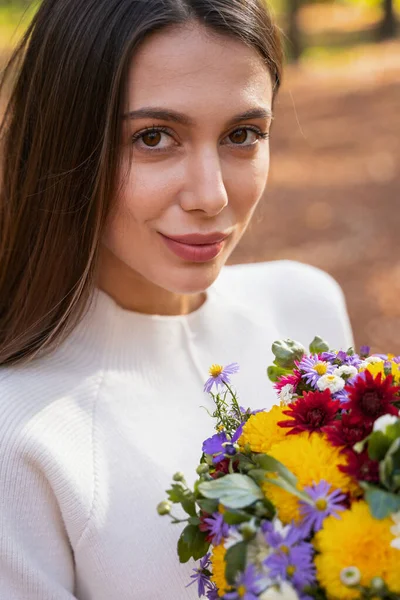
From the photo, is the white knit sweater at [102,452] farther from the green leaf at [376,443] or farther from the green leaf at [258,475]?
the green leaf at [376,443]

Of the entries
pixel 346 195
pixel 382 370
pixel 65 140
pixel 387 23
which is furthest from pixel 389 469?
pixel 387 23

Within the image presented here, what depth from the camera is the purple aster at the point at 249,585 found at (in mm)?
1283

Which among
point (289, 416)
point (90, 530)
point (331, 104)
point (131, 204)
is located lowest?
point (90, 530)

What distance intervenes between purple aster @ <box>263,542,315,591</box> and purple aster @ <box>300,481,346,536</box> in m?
0.04

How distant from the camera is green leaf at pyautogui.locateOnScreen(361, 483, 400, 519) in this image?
1.29 metres

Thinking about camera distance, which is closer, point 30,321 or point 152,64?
point 152,64

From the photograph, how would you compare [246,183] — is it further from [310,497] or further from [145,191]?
[310,497]

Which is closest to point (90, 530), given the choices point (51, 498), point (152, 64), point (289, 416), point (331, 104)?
point (51, 498)

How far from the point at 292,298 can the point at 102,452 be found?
3.69 feet

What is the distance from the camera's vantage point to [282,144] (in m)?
11.1

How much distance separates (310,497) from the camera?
4.43 ft

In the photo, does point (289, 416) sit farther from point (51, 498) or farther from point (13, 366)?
point (13, 366)

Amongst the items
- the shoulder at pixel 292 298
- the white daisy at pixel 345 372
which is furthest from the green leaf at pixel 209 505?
the shoulder at pixel 292 298

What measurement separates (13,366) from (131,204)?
1.71ft
